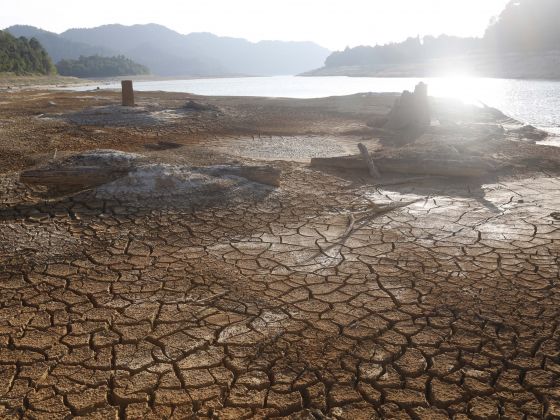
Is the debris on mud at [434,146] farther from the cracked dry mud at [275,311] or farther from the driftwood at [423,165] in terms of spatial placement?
the cracked dry mud at [275,311]

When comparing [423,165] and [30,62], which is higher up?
[30,62]

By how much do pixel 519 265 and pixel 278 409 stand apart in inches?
118

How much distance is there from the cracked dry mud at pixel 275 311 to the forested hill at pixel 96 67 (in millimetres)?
100467

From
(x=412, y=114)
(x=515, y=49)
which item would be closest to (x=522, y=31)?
(x=515, y=49)

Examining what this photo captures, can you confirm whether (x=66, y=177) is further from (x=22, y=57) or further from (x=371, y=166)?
(x=22, y=57)

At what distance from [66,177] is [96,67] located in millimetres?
102705

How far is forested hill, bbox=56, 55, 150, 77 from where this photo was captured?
9412 cm

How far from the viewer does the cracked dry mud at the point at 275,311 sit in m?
2.64

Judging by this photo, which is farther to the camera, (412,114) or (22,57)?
(22,57)

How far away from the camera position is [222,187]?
6602 millimetres

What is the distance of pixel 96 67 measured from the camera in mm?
97500

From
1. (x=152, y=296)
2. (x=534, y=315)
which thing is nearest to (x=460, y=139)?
(x=534, y=315)

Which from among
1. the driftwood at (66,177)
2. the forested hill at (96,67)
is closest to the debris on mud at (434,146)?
the driftwood at (66,177)

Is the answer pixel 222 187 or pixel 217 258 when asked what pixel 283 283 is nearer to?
pixel 217 258
